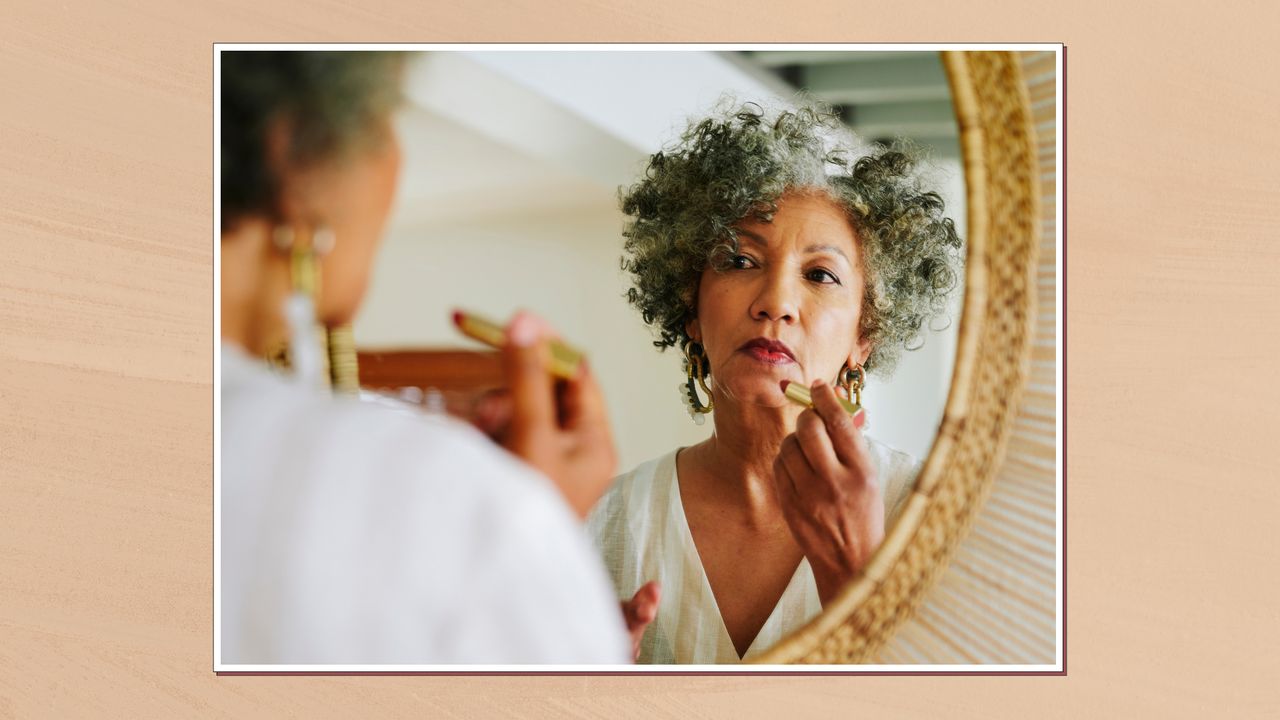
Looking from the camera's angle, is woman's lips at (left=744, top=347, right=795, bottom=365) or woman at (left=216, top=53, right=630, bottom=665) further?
woman's lips at (left=744, top=347, right=795, bottom=365)

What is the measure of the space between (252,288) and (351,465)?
1.00 ft

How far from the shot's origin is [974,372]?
1.16 m

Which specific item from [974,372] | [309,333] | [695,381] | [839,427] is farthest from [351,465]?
[974,372]

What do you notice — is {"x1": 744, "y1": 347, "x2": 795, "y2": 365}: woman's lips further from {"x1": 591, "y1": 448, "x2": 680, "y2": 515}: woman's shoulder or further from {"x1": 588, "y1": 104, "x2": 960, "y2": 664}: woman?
{"x1": 591, "y1": 448, "x2": 680, "y2": 515}: woman's shoulder

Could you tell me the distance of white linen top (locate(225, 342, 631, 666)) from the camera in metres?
0.85

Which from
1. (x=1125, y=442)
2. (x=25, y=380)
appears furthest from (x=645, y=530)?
(x=25, y=380)

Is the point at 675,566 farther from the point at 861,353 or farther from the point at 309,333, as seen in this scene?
the point at 309,333

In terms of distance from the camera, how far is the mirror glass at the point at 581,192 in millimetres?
1098

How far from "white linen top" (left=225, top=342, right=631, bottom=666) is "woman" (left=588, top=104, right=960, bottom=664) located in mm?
125

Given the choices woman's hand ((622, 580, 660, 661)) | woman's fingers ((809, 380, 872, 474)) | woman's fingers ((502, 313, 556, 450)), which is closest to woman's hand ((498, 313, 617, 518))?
woman's fingers ((502, 313, 556, 450))

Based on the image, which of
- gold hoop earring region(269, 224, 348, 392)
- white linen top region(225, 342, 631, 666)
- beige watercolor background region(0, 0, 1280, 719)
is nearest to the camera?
white linen top region(225, 342, 631, 666)

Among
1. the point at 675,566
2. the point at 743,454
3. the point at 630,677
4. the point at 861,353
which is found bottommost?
the point at 630,677

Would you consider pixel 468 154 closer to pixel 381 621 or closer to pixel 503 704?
pixel 381 621

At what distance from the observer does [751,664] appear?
45.2 inches
